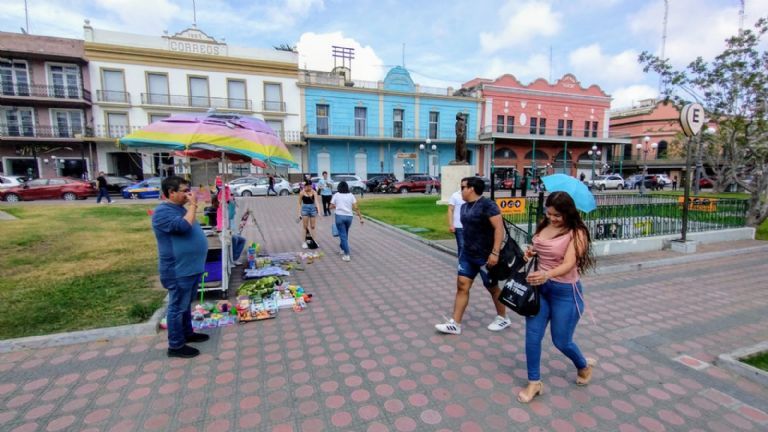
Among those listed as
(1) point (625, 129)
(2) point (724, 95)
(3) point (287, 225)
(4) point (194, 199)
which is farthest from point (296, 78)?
(1) point (625, 129)

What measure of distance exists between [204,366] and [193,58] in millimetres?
29093

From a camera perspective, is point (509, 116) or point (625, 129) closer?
point (509, 116)

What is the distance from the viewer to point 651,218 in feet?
26.1

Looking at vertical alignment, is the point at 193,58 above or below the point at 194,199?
above

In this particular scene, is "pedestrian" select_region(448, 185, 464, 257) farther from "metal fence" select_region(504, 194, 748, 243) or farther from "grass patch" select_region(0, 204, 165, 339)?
"grass patch" select_region(0, 204, 165, 339)

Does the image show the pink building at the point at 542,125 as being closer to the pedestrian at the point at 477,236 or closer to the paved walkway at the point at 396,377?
the paved walkway at the point at 396,377

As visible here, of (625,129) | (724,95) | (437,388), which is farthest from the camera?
(625,129)

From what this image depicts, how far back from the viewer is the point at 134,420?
8.87 ft

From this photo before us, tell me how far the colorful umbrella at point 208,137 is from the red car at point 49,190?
20.7m

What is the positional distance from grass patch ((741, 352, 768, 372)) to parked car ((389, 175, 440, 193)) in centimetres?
2469

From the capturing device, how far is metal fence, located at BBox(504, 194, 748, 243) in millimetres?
7363

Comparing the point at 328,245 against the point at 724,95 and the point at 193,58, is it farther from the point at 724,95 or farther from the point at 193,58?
the point at 193,58

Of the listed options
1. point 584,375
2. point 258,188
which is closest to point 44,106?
point 258,188

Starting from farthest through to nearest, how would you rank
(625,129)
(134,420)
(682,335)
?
(625,129) → (682,335) → (134,420)
